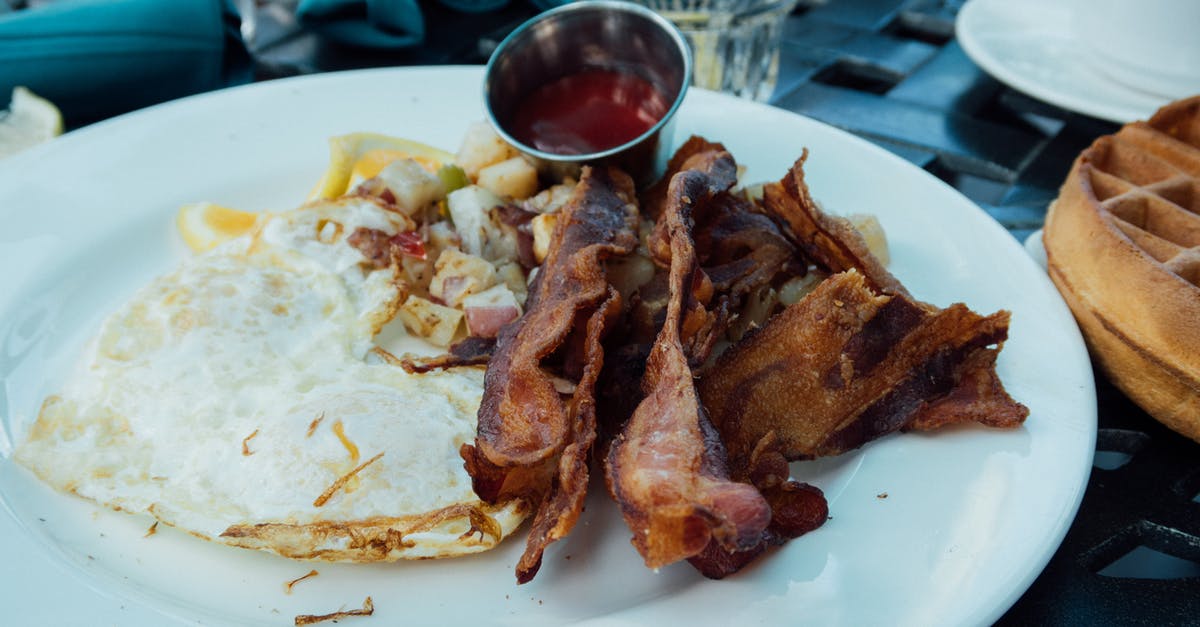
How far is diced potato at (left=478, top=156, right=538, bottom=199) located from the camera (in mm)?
2352

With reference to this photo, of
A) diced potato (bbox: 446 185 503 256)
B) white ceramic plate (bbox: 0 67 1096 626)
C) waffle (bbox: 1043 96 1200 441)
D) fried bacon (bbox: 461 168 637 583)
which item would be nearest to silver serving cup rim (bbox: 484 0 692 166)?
diced potato (bbox: 446 185 503 256)

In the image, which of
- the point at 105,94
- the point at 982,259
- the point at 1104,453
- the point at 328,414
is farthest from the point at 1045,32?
the point at 105,94

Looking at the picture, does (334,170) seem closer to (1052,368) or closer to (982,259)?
(982,259)

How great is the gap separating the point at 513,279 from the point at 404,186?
0.43 m

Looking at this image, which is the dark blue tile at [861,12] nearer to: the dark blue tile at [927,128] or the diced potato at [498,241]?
the dark blue tile at [927,128]

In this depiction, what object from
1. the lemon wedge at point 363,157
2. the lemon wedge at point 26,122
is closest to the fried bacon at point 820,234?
the lemon wedge at point 363,157

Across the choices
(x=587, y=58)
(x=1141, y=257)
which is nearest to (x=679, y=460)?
(x=1141, y=257)

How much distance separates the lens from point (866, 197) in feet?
7.75

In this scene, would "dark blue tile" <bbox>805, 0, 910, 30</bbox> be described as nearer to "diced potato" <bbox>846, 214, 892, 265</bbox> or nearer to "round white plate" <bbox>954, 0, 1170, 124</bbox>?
"round white plate" <bbox>954, 0, 1170, 124</bbox>

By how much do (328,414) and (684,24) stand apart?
2181 millimetres

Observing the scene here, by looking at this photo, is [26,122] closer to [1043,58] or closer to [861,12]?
[861,12]

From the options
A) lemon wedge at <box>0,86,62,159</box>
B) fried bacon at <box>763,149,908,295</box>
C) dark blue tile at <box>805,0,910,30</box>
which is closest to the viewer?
fried bacon at <box>763,149,908,295</box>

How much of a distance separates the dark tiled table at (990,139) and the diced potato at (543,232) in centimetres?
133

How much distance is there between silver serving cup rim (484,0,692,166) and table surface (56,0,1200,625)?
86 cm
